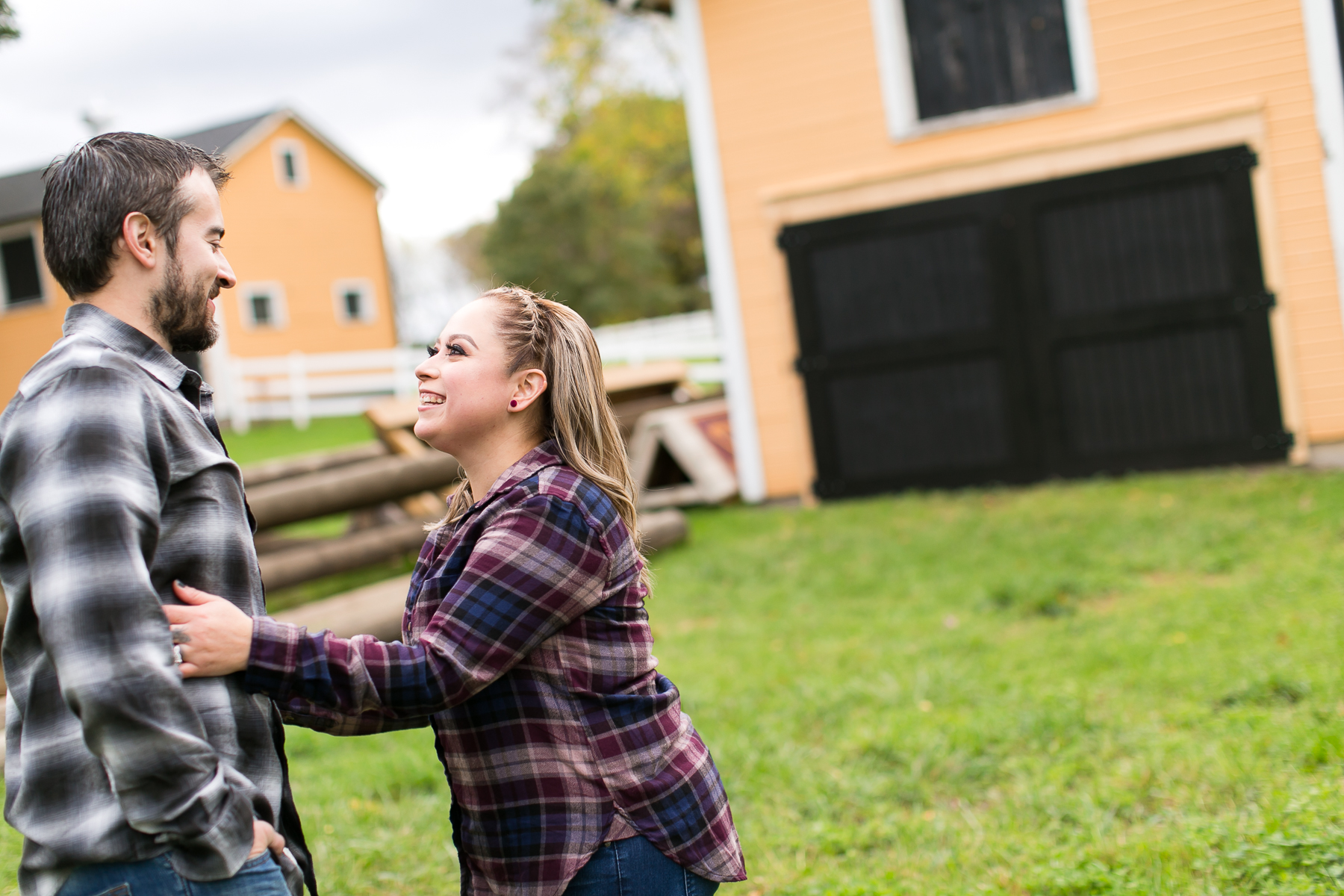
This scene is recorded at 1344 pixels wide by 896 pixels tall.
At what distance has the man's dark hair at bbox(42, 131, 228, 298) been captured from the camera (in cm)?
172

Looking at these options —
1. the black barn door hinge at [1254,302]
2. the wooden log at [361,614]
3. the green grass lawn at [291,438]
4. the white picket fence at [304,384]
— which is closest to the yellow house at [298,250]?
the white picket fence at [304,384]

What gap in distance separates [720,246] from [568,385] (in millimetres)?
9391

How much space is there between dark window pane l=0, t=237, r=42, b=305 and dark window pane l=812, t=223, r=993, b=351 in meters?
6.77

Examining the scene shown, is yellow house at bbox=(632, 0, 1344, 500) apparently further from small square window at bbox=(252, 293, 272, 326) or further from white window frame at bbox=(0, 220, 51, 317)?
small square window at bbox=(252, 293, 272, 326)

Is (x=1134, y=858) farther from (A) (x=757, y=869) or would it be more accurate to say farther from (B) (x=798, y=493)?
(B) (x=798, y=493)

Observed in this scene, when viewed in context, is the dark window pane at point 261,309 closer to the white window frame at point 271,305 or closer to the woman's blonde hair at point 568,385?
the white window frame at point 271,305

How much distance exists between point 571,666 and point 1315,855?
250cm

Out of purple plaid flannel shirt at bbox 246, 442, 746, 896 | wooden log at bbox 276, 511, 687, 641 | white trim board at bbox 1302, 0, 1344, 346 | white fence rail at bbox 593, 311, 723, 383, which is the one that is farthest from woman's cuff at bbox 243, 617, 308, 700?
white fence rail at bbox 593, 311, 723, 383

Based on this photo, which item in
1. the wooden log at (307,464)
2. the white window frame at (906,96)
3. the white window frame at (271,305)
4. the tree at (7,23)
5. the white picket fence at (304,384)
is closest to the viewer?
the tree at (7,23)

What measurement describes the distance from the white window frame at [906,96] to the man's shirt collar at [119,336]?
991 centimetres

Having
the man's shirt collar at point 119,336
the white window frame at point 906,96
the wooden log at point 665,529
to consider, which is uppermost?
the white window frame at point 906,96

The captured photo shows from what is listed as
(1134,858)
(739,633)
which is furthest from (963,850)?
(739,633)

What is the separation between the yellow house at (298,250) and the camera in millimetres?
26391

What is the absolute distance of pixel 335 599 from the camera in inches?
267
